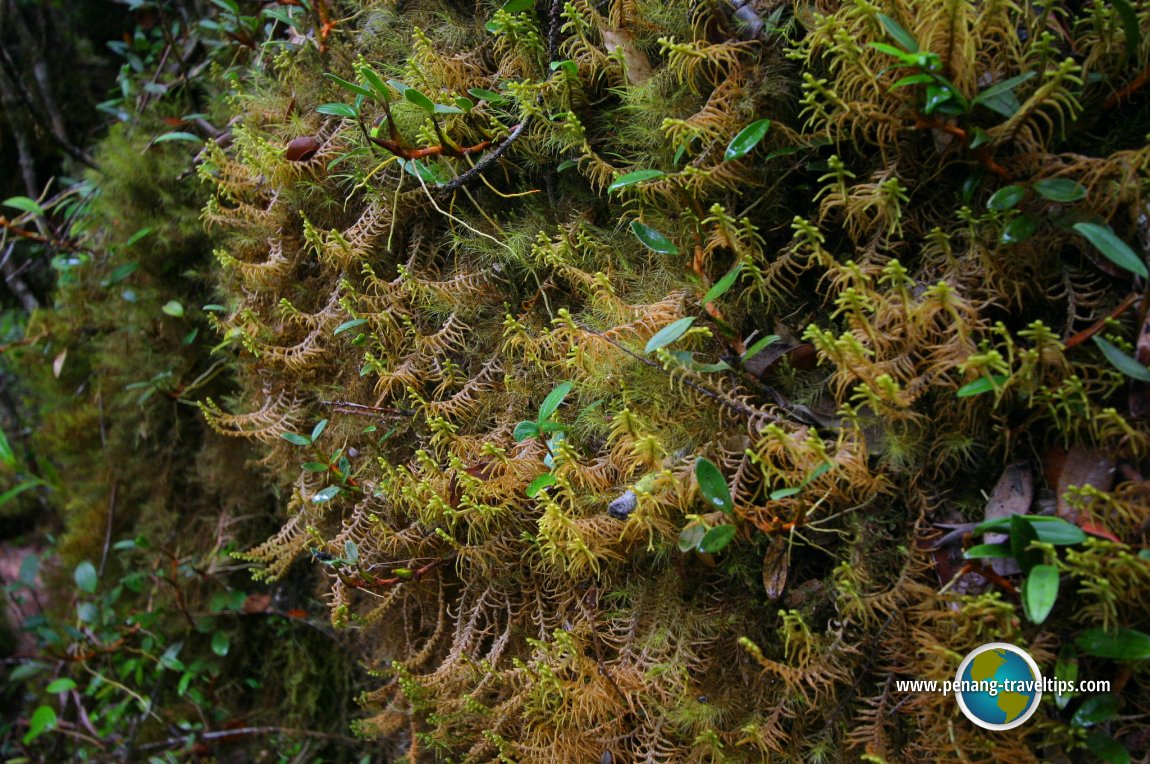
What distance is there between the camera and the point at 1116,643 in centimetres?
89

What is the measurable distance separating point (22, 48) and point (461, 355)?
2.81 metres

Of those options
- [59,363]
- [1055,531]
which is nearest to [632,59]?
[1055,531]

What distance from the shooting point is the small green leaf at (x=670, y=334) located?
3.72ft

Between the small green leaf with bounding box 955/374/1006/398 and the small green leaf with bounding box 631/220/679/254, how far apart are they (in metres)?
0.51

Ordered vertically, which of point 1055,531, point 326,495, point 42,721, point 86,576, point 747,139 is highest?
point 747,139

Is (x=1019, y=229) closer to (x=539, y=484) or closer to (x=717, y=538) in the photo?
(x=717, y=538)

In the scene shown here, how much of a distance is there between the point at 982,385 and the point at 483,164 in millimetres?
1038

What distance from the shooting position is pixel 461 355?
1.55 meters

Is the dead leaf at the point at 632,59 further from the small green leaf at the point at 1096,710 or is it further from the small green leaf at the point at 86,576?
the small green leaf at the point at 86,576

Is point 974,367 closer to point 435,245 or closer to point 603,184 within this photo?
point 603,184

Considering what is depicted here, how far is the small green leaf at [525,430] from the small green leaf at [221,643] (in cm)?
149

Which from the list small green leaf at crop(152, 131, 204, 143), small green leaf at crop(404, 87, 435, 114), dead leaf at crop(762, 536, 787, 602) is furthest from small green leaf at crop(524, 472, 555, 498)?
small green leaf at crop(152, 131, 204, 143)

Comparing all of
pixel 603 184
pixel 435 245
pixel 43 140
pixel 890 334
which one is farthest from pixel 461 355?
pixel 43 140

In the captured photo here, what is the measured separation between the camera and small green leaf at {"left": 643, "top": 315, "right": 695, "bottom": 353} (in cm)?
113
